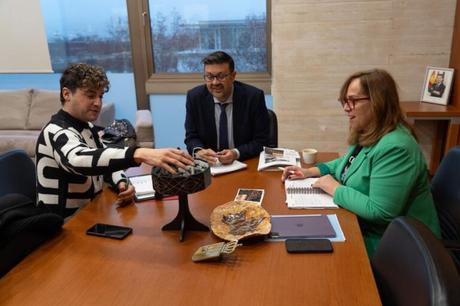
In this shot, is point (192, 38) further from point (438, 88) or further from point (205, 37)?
point (438, 88)

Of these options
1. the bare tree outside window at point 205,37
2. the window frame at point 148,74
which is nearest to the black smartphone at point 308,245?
the window frame at point 148,74

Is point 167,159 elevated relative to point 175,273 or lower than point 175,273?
elevated

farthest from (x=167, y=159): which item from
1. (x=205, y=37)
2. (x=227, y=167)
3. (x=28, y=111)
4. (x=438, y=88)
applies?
(x=28, y=111)

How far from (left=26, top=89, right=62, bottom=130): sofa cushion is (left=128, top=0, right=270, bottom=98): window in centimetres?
92

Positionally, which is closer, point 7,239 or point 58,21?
point 7,239

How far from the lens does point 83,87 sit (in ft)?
5.37

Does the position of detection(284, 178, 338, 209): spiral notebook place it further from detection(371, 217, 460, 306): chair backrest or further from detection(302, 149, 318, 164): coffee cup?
detection(371, 217, 460, 306): chair backrest

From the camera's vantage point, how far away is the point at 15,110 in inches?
172

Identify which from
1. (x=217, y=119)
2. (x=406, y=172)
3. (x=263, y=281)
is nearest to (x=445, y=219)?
(x=406, y=172)

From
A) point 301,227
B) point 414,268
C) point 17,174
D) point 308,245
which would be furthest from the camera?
point 17,174

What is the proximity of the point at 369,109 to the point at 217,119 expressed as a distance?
43.4 inches

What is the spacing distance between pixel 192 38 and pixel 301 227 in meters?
3.16

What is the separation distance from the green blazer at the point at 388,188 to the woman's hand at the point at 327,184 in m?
0.04

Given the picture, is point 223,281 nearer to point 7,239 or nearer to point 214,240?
point 214,240
